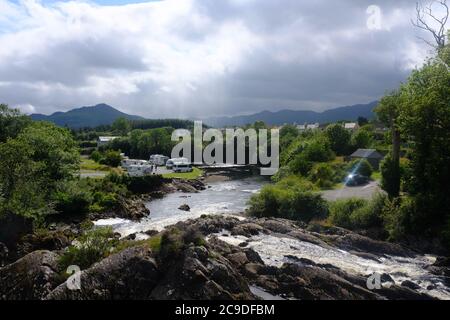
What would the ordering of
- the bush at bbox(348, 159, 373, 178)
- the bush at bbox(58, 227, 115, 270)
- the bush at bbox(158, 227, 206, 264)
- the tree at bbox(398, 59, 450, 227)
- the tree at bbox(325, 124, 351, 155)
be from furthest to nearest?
1. the tree at bbox(325, 124, 351, 155)
2. the bush at bbox(348, 159, 373, 178)
3. the tree at bbox(398, 59, 450, 227)
4. the bush at bbox(58, 227, 115, 270)
5. the bush at bbox(158, 227, 206, 264)

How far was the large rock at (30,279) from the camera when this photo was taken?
19.4m

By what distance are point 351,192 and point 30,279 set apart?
118 ft

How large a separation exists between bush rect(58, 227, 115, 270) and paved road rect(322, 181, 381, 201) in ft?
87.1

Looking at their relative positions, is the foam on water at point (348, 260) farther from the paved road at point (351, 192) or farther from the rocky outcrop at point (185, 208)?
the rocky outcrop at point (185, 208)

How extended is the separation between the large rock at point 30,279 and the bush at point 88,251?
2.14 feet

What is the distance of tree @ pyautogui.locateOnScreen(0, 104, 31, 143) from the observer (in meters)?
55.8

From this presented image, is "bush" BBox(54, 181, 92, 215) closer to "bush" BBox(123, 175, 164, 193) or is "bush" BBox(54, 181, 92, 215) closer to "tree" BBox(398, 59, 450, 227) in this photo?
"bush" BBox(123, 175, 164, 193)

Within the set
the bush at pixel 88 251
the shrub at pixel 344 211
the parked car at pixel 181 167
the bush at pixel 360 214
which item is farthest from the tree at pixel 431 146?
the parked car at pixel 181 167

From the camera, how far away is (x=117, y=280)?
19.8 meters

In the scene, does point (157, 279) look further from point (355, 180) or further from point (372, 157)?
point (372, 157)

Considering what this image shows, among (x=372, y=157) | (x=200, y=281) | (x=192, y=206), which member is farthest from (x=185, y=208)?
(x=372, y=157)

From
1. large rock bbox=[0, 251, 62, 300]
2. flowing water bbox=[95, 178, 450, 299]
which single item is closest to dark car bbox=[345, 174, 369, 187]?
flowing water bbox=[95, 178, 450, 299]

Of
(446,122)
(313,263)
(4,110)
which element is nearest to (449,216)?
(446,122)
